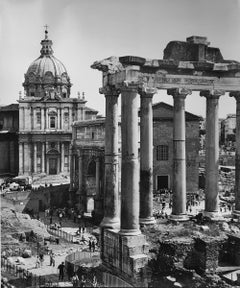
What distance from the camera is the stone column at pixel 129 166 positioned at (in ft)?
57.8

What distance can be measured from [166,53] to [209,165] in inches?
212

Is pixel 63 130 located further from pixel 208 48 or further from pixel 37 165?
pixel 208 48

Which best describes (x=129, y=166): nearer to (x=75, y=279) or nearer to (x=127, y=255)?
(x=127, y=255)

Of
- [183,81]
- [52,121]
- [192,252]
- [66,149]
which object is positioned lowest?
[192,252]

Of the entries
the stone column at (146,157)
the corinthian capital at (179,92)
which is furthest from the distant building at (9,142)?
the corinthian capital at (179,92)

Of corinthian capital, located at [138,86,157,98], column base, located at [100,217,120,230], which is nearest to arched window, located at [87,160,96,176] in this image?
corinthian capital, located at [138,86,157,98]

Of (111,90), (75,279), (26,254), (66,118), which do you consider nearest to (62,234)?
(26,254)

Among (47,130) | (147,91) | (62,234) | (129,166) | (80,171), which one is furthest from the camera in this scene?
(47,130)

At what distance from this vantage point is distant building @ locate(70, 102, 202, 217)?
41.9 metres

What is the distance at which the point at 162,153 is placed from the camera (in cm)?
5109

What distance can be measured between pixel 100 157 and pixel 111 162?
76.3ft

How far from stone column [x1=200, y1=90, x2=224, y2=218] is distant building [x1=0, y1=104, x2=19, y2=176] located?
43592 mm

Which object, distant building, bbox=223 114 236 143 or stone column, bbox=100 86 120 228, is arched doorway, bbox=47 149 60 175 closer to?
stone column, bbox=100 86 120 228

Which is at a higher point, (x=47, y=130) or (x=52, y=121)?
(x=52, y=121)
